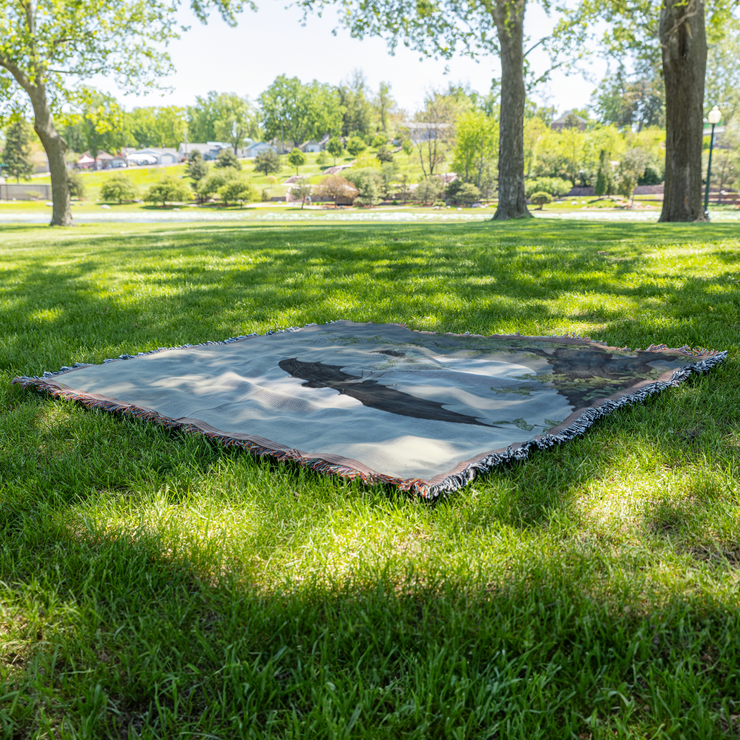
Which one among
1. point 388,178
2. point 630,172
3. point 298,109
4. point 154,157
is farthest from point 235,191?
point 154,157

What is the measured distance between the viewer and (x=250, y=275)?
6648 millimetres

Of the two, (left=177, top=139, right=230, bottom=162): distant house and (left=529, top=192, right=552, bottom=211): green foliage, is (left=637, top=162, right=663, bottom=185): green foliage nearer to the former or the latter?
(left=529, top=192, right=552, bottom=211): green foliage

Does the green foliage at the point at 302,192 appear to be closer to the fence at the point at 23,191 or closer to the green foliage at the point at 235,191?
the green foliage at the point at 235,191

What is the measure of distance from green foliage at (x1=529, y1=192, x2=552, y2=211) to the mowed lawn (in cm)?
4225

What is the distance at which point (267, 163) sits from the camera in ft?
221

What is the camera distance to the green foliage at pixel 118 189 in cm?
5034

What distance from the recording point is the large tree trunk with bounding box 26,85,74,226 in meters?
17.9

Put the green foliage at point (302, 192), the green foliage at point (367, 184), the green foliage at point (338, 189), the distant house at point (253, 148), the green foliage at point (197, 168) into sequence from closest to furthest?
the green foliage at point (367, 184)
the green foliage at point (338, 189)
the green foliage at point (302, 192)
the green foliage at point (197, 168)
the distant house at point (253, 148)

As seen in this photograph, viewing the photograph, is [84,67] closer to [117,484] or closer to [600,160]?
[117,484]

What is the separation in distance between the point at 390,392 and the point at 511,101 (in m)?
14.8

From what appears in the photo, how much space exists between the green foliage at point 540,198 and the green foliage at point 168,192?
1121 inches

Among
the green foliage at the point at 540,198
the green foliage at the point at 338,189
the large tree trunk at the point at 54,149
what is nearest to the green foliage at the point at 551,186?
the green foliage at the point at 540,198

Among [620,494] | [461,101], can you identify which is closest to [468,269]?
[620,494]

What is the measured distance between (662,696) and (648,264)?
19.5 ft
